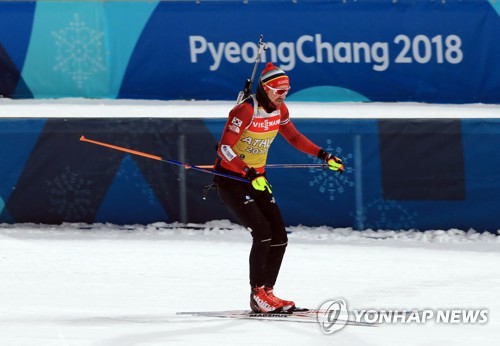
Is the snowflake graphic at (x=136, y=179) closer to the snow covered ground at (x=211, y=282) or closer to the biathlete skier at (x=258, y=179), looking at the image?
the snow covered ground at (x=211, y=282)

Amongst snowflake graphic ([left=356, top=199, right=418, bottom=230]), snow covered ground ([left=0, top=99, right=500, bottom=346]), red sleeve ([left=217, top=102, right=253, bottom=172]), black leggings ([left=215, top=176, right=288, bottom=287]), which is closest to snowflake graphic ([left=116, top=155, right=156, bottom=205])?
snow covered ground ([left=0, top=99, right=500, bottom=346])

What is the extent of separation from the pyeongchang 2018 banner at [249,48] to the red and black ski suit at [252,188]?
7.37 meters

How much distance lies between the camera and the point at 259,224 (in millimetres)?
8180

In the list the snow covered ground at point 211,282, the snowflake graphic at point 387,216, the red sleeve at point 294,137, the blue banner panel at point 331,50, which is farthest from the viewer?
the blue banner panel at point 331,50

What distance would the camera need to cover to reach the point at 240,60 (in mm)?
15867

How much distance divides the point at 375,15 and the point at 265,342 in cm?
892

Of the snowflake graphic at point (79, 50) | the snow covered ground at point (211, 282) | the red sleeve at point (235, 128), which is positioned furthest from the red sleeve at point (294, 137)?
the snowflake graphic at point (79, 50)

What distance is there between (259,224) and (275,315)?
2.37ft

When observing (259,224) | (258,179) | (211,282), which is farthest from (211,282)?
(258,179)

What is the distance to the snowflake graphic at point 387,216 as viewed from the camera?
1145 cm

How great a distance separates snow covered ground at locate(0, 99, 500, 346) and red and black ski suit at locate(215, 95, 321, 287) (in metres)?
0.53

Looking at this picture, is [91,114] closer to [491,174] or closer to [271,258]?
[491,174]

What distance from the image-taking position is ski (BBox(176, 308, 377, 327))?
8.12 m

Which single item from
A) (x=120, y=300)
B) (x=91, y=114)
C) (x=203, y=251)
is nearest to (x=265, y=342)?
(x=120, y=300)
